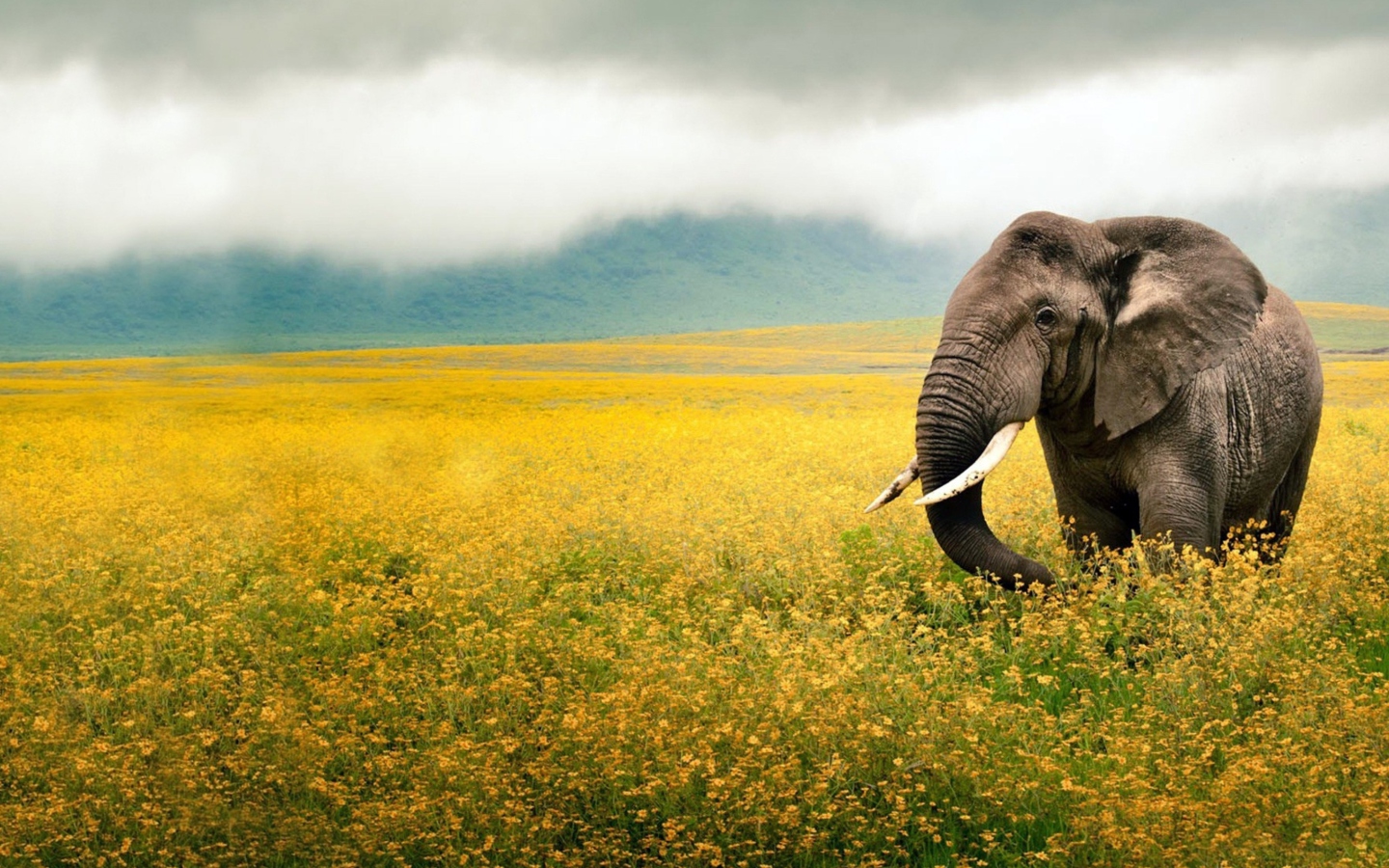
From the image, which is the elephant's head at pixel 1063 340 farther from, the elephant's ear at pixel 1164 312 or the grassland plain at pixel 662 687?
the grassland plain at pixel 662 687

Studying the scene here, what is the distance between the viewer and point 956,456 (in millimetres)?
8125

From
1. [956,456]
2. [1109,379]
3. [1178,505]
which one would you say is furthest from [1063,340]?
[1178,505]

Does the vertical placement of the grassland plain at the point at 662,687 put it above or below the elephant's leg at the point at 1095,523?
below

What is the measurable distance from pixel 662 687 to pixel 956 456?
9.20ft

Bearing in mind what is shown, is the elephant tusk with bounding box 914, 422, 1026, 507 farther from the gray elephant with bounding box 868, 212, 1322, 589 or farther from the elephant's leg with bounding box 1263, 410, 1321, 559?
the elephant's leg with bounding box 1263, 410, 1321, 559

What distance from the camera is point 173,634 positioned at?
8.53m

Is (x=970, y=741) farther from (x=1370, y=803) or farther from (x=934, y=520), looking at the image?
(x=934, y=520)

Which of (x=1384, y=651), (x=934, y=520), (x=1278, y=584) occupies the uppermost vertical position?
(x=934, y=520)

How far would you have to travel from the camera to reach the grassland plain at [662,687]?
568 centimetres

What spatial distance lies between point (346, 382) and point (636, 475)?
33361 mm

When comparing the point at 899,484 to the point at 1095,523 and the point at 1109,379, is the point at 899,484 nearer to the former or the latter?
the point at 1109,379

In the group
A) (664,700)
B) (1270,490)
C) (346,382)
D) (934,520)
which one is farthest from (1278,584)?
(346,382)

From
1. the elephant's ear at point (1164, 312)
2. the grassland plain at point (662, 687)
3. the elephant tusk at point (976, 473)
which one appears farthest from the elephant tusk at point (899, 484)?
the elephant's ear at point (1164, 312)

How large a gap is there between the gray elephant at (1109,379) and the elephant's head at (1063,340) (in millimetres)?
11
